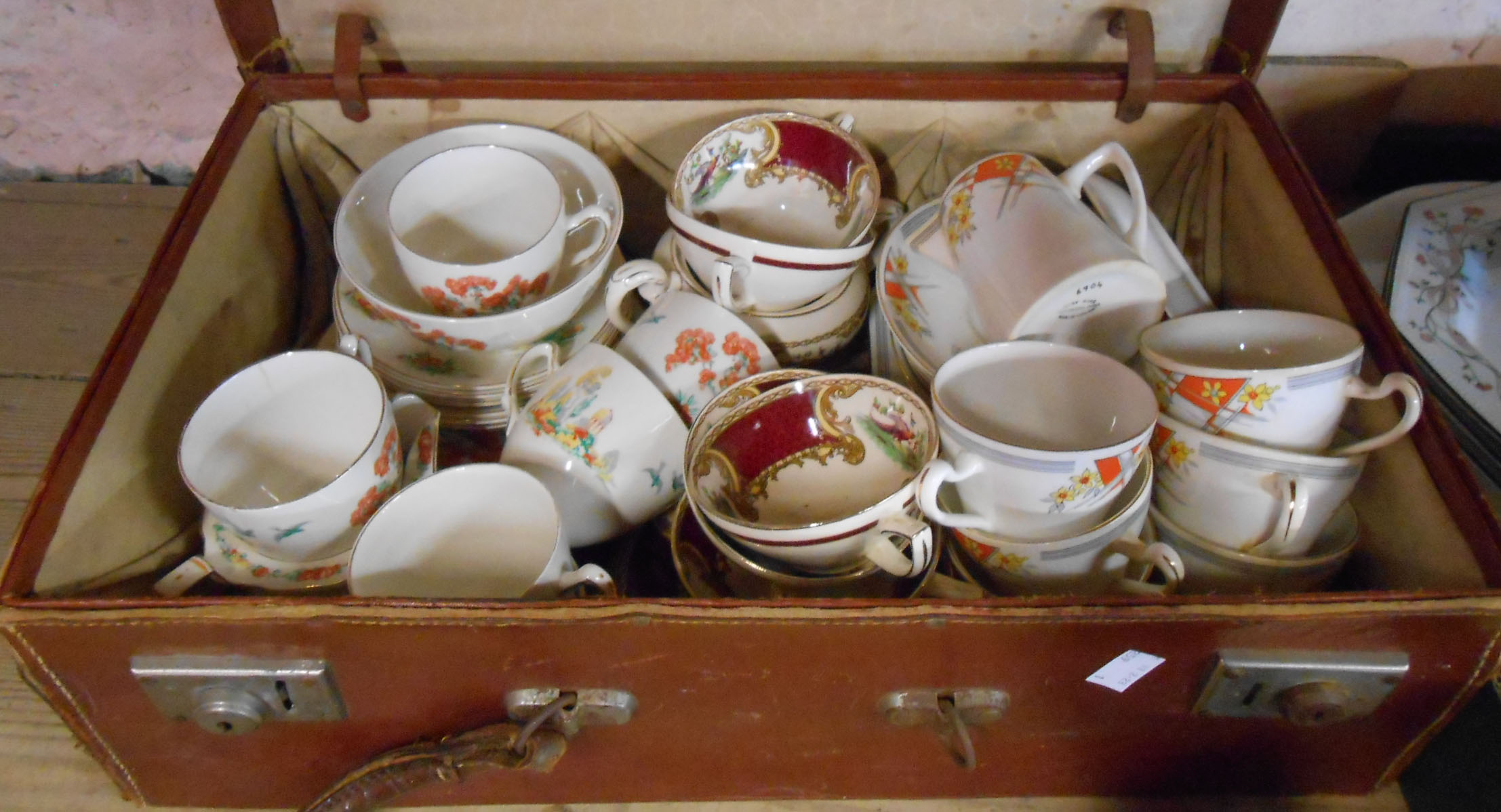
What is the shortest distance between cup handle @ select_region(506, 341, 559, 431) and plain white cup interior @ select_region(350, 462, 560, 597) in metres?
0.05

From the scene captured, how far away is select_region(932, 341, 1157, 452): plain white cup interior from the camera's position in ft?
2.22

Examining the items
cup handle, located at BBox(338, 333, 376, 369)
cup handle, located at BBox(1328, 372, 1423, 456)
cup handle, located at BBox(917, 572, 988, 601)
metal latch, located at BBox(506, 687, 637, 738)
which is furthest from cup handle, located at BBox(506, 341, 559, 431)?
cup handle, located at BBox(1328, 372, 1423, 456)

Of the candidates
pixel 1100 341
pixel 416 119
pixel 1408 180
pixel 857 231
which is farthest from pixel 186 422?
pixel 1408 180

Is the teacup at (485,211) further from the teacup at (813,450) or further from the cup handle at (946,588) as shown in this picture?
the cup handle at (946,588)

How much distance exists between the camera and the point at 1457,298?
811 mm

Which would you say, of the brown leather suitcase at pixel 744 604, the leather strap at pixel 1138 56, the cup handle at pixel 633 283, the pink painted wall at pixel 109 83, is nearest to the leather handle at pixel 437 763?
the brown leather suitcase at pixel 744 604

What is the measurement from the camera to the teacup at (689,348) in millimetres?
717

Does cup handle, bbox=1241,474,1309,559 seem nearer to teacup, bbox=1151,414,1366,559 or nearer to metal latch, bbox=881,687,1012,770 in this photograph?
teacup, bbox=1151,414,1366,559

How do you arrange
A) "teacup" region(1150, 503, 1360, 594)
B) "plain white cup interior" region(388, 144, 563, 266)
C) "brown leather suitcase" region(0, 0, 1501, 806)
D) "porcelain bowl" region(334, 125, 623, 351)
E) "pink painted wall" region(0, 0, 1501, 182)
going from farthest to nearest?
1. "pink painted wall" region(0, 0, 1501, 182)
2. "plain white cup interior" region(388, 144, 563, 266)
3. "porcelain bowl" region(334, 125, 623, 351)
4. "teacup" region(1150, 503, 1360, 594)
5. "brown leather suitcase" region(0, 0, 1501, 806)

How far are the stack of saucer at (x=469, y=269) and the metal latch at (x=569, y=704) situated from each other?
0.27 metres

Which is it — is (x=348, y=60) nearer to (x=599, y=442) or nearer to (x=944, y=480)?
(x=599, y=442)

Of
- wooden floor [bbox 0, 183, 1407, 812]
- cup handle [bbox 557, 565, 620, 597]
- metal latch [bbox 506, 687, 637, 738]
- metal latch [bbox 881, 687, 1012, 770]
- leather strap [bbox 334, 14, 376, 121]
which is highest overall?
leather strap [bbox 334, 14, 376, 121]

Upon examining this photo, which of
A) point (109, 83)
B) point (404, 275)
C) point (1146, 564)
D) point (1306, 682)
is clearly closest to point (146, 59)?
point (109, 83)

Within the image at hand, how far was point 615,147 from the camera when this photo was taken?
3.01 feet
